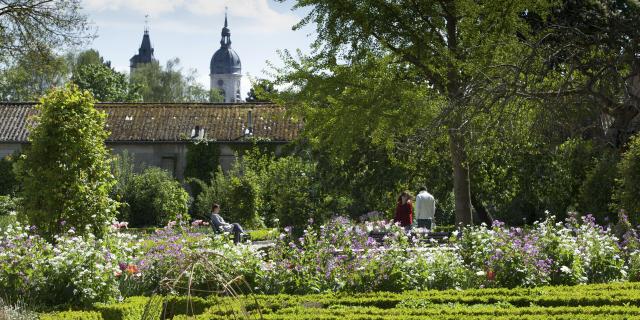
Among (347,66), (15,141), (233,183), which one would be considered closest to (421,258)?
(347,66)

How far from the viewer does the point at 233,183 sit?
1035 inches

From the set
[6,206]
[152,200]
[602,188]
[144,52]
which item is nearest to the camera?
[602,188]

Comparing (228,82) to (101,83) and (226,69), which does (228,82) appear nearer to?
(226,69)

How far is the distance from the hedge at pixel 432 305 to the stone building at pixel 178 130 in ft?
81.1

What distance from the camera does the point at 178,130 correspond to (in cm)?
3581

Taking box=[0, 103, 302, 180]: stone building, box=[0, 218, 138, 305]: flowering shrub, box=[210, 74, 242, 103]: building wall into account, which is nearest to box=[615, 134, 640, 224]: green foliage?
box=[0, 218, 138, 305]: flowering shrub

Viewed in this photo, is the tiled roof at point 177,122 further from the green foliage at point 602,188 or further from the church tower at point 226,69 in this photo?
the church tower at point 226,69

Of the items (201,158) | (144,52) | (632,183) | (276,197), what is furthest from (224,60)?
(632,183)

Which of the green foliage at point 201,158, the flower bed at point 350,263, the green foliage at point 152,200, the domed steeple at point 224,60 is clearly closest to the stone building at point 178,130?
the green foliage at point 201,158

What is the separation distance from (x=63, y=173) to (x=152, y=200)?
15.4 m

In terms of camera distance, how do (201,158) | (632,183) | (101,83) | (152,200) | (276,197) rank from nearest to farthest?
1. (632,183)
2. (276,197)
3. (152,200)
4. (201,158)
5. (101,83)

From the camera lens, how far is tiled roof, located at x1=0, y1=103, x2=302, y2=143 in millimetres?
35344

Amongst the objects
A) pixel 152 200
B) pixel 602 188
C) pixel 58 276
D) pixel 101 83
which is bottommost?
pixel 58 276

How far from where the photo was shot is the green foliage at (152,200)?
91.0ft
